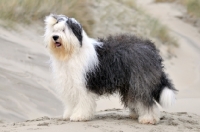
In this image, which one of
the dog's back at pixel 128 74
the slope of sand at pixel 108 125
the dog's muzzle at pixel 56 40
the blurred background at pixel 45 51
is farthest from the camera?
the blurred background at pixel 45 51

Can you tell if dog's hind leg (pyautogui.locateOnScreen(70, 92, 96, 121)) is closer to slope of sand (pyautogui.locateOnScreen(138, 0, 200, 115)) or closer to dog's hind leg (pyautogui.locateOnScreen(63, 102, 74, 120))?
dog's hind leg (pyautogui.locateOnScreen(63, 102, 74, 120))

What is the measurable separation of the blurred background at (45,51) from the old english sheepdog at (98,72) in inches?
59.8


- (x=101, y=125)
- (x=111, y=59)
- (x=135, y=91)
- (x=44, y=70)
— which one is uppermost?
(x=44, y=70)

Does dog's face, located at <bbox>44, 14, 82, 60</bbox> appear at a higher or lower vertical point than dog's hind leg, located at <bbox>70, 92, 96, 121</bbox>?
higher

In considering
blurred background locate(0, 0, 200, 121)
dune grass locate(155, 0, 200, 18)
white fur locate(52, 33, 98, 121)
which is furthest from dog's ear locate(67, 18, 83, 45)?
dune grass locate(155, 0, 200, 18)

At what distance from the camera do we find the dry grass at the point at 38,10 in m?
13.8

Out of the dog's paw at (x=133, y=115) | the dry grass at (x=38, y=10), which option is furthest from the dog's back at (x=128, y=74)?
the dry grass at (x=38, y=10)

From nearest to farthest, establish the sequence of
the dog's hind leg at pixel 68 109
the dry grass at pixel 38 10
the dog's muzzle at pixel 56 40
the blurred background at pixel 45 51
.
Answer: the dog's muzzle at pixel 56 40 < the dog's hind leg at pixel 68 109 < the blurred background at pixel 45 51 < the dry grass at pixel 38 10

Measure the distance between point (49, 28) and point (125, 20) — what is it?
9528mm

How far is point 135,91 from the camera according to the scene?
7.78 m

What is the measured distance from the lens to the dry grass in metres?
13.8

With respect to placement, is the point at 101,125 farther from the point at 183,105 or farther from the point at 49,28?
the point at 183,105

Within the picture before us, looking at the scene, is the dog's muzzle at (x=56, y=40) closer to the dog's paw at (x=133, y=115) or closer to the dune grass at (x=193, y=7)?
the dog's paw at (x=133, y=115)

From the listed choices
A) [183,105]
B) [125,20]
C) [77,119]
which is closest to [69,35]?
[77,119]
